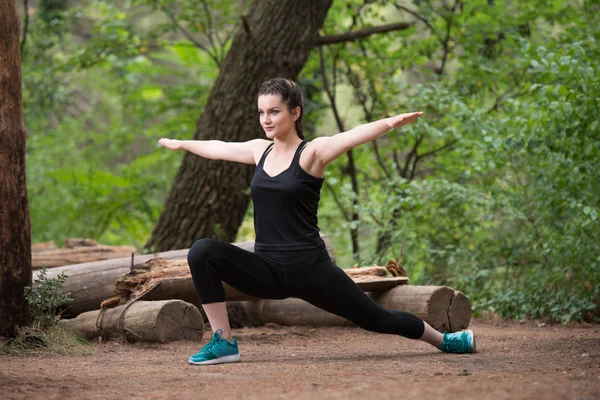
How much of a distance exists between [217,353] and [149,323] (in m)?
1.26

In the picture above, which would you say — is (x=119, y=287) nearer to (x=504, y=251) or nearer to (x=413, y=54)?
(x=504, y=251)

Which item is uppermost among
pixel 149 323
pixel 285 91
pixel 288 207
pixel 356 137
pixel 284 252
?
pixel 285 91

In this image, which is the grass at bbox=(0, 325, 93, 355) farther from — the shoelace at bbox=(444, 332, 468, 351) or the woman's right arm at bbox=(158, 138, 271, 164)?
the shoelace at bbox=(444, 332, 468, 351)

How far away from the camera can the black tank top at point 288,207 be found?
5.25 metres

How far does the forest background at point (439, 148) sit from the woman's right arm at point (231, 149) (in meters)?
2.89

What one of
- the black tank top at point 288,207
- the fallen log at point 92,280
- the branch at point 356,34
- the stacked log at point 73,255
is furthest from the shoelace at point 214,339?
the branch at point 356,34

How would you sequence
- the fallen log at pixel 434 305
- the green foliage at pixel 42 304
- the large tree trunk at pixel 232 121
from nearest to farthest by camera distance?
the green foliage at pixel 42 304 < the fallen log at pixel 434 305 < the large tree trunk at pixel 232 121

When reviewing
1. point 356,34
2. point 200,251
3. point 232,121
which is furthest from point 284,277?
point 356,34

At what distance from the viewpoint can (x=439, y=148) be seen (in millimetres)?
12023

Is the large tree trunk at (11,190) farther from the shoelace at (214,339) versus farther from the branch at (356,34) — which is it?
the branch at (356,34)

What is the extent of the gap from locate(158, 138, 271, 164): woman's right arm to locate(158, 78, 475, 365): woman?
0.88 feet

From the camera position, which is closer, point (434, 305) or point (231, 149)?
point (231, 149)

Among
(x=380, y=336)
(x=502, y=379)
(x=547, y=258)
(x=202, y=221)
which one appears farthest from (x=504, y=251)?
(x=502, y=379)

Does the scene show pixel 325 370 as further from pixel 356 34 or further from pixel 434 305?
pixel 356 34
